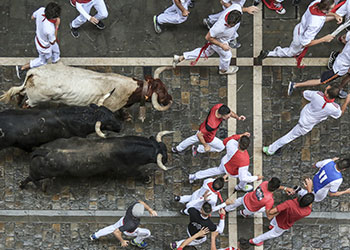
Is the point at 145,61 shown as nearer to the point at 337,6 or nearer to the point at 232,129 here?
the point at 232,129

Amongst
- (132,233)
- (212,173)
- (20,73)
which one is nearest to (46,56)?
(20,73)

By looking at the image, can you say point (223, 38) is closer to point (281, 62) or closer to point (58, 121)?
point (281, 62)

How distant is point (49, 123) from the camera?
1139 centimetres

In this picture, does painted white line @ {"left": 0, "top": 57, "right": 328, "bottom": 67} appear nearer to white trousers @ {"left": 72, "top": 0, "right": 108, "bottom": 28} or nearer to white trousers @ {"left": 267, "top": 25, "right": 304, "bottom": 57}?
white trousers @ {"left": 267, "top": 25, "right": 304, "bottom": 57}

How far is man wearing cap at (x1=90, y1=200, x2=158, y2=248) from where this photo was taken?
10.5 m

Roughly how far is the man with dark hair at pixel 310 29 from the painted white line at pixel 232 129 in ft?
4.53

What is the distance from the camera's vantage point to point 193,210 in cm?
1054

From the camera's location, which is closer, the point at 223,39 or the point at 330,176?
the point at 330,176

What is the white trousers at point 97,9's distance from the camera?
40.7 ft

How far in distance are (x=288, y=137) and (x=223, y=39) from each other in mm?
2899

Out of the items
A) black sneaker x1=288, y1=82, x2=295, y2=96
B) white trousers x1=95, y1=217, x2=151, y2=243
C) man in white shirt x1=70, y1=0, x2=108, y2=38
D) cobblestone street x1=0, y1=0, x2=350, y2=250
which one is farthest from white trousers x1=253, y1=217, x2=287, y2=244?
man in white shirt x1=70, y1=0, x2=108, y2=38

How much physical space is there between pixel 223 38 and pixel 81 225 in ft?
19.0

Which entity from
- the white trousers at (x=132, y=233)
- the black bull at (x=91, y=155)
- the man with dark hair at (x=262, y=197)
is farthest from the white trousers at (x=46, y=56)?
the man with dark hair at (x=262, y=197)

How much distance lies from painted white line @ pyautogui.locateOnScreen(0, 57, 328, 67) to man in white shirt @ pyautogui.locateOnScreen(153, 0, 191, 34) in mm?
884
